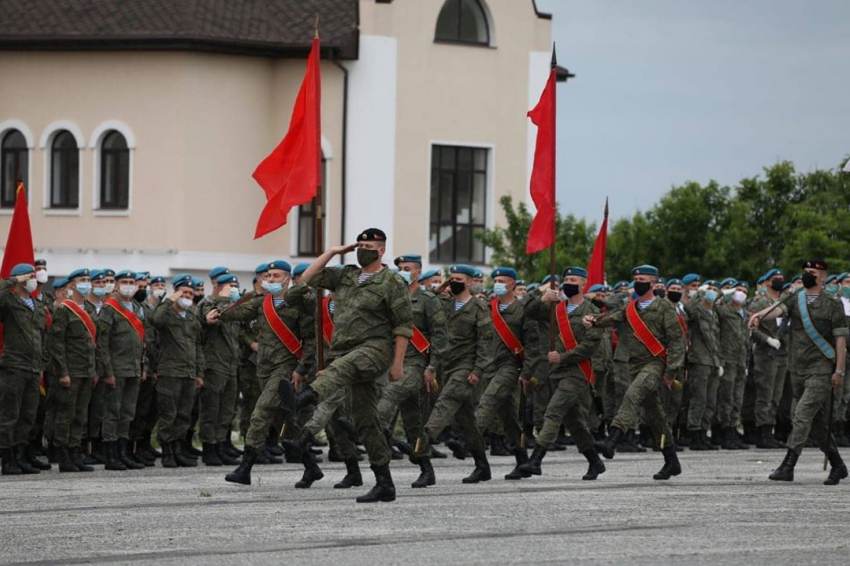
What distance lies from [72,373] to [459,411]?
4.34m

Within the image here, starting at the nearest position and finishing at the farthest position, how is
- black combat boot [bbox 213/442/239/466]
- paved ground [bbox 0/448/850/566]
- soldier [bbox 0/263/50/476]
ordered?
1. paved ground [bbox 0/448/850/566]
2. soldier [bbox 0/263/50/476]
3. black combat boot [bbox 213/442/239/466]

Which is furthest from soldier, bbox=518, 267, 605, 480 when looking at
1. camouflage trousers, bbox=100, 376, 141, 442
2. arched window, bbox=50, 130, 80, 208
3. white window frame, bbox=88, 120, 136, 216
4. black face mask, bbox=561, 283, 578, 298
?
arched window, bbox=50, 130, 80, 208

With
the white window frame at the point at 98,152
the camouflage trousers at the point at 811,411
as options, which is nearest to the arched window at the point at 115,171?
the white window frame at the point at 98,152

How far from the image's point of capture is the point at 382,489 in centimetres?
1523

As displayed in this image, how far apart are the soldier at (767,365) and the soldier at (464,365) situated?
8.15 m

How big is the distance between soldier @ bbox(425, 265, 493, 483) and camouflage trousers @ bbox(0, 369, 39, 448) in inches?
164

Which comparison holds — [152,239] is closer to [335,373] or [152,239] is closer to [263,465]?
[263,465]

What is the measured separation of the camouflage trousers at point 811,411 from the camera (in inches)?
707

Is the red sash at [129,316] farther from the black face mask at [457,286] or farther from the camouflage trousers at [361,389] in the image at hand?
the camouflage trousers at [361,389]

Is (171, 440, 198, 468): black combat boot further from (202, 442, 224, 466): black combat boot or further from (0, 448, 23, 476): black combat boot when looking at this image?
(0, 448, 23, 476): black combat boot

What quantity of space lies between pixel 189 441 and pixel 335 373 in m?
7.06

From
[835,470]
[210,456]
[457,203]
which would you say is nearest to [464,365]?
[835,470]

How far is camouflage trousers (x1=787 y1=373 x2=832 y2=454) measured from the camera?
18.0 m

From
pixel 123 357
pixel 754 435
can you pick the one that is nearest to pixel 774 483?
pixel 123 357
